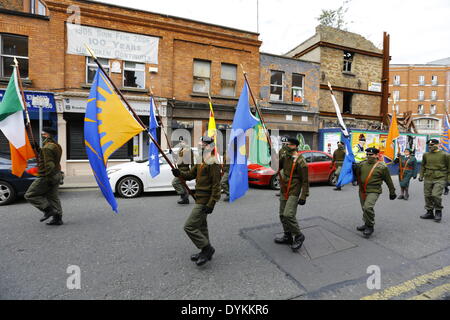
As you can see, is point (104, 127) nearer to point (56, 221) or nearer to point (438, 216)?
point (56, 221)

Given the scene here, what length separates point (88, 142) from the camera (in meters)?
3.39

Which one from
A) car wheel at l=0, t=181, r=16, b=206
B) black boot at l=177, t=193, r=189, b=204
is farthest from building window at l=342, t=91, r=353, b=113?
car wheel at l=0, t=181, r=16, b=206

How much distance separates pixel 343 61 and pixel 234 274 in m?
18.4

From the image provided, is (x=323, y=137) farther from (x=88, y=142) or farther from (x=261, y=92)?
(x=88, y=142)

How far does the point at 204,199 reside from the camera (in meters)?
3.27

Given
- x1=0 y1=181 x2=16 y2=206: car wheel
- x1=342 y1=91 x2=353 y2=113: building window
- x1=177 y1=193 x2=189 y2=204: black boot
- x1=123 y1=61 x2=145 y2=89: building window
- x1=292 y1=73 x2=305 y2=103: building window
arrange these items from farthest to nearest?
x1=342 y1=91 x2=353 y2=113: building window, x1=292 y1=73 x2=305 y2=103: building window, x1=123 y1=61 x2=145 y2=89: building window, x1=177 y1=193 x2=189 y2=204: black boot, x1=0 y1=181 x2=16 y2=206: car wheel

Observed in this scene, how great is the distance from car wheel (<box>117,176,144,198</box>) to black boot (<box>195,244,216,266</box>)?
4.49m

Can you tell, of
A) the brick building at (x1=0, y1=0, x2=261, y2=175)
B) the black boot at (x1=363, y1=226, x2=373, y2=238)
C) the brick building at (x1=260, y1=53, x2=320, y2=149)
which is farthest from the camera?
the brick building at (x1=260, y1=53, x2=320, y2=149)

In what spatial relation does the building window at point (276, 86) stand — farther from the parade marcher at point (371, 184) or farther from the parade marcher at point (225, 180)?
the parade marcher at point (371, 184)

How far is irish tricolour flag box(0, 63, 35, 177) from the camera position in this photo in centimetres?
470

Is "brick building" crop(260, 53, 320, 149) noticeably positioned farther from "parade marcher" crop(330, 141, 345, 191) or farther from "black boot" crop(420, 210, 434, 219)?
"black boot" crop(420, 210, 434, 219)

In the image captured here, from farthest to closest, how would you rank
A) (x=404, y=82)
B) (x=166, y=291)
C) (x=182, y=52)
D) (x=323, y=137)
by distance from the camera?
(x=404, y=82), (x=323, y=137), (x=182, y=52), (x=166, y=291)

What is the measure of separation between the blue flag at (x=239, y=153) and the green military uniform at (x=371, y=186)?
91.3 inches
